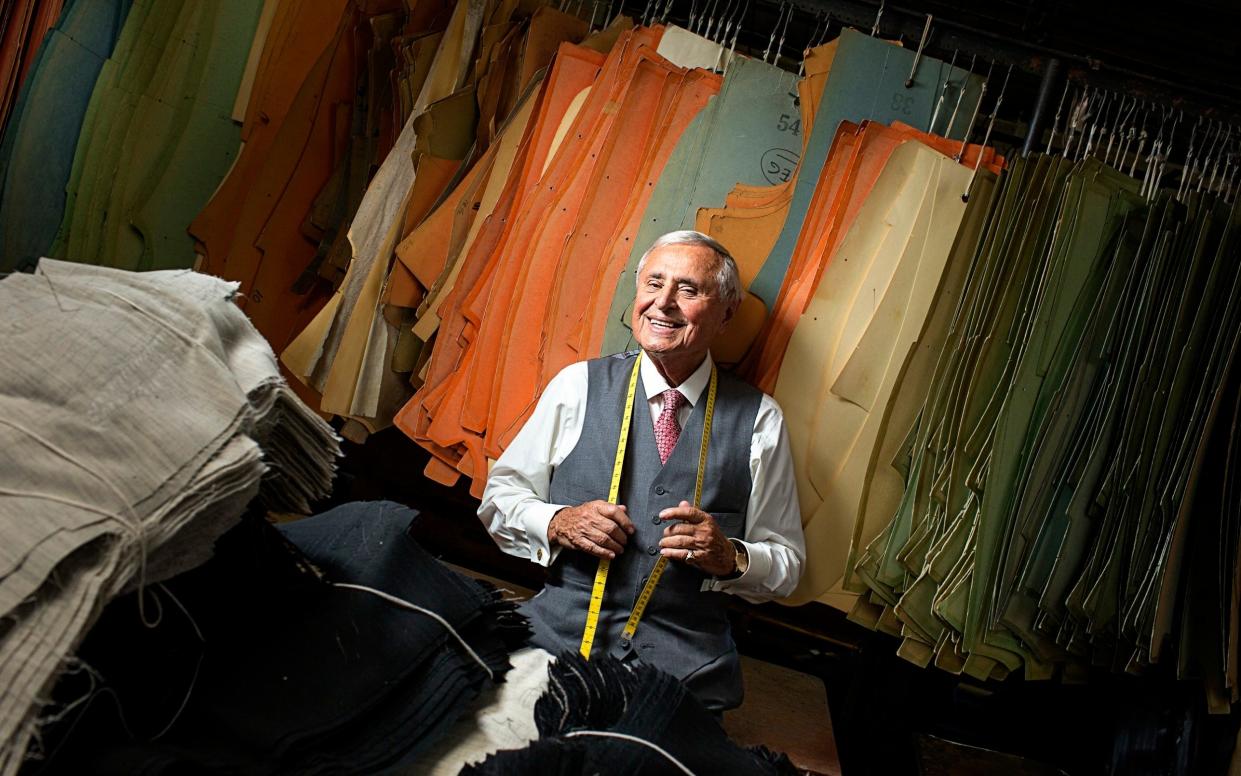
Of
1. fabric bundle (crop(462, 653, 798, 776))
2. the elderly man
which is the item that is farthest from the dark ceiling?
fabric bundle (crop(462, 653, 798, 776))

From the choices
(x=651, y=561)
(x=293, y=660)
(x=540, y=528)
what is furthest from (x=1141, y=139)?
(x=293, y=660)

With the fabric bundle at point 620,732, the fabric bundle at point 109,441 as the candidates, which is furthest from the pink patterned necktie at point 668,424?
the fabric bundle at point 109,441

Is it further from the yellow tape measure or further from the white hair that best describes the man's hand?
the white hair

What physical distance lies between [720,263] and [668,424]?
425mm

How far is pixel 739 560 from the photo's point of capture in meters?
2.24

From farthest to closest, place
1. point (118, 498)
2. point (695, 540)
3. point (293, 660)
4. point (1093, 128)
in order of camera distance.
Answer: point (1093, 128), point (695, 540), point (293, 660), point (118, 498)

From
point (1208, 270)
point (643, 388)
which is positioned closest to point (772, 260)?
point (643, 388)

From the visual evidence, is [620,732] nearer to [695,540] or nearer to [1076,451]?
[695,540]

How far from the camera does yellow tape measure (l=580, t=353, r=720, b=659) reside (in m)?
2.20

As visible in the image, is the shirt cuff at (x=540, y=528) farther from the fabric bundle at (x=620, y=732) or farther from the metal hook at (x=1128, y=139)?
the metal hook at (x=1128, y=139)

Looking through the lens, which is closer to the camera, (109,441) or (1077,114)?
(109,441)

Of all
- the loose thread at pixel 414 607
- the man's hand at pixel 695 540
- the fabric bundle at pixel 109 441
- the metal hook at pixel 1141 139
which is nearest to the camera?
the fabric bundle at pixel 109 441

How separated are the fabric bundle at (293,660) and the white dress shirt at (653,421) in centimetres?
74

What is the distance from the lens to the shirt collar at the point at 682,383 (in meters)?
2.41
